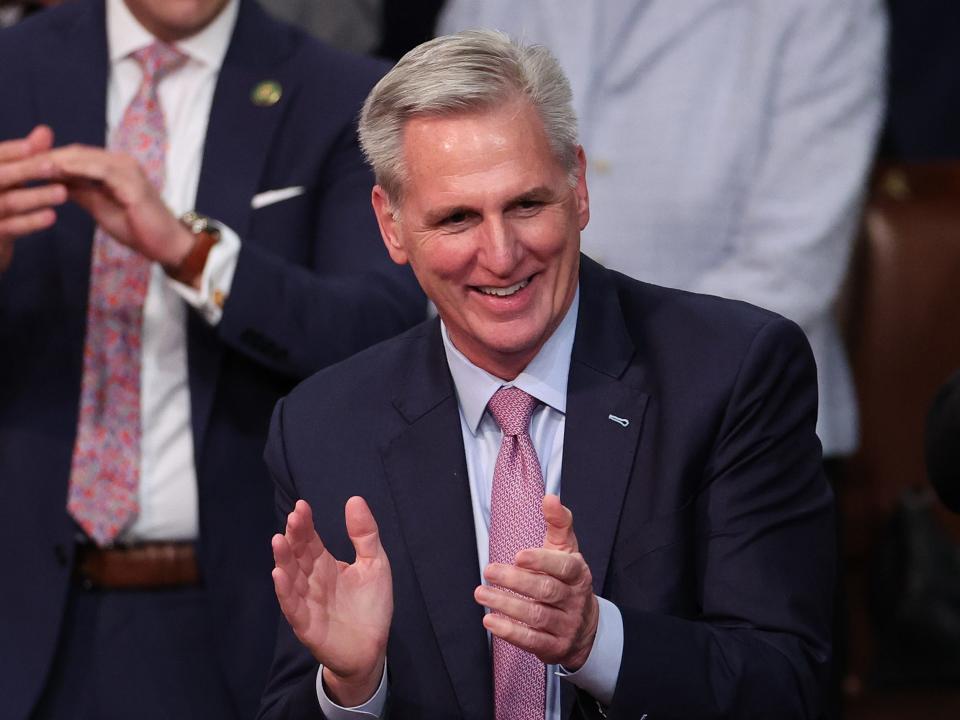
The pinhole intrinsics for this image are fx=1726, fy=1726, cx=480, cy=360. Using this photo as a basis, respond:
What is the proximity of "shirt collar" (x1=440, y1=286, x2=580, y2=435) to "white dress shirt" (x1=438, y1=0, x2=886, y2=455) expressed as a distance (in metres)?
0.90

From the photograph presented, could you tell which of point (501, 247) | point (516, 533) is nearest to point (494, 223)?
point (501, 247)

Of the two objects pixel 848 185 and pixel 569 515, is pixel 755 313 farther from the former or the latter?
pixel 848 185

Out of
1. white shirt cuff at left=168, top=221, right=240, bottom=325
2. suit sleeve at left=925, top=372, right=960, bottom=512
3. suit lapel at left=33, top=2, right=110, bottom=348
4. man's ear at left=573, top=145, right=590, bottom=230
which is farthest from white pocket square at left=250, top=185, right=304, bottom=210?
suit sleeve at left=925, top=372, right=960, bottom=512

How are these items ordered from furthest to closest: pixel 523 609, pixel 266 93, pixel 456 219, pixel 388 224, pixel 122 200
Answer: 1. pixel 266 93
2. pixel 122 200
3. pixel 388 224
4. pixel 456 219
5. pixel 523 609

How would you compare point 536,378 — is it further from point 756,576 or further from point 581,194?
point 756,576

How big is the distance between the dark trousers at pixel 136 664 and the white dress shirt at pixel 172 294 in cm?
11

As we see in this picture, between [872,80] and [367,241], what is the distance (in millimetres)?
1076

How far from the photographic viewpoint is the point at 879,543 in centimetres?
354

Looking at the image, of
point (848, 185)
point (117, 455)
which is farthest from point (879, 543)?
point (117, 455)

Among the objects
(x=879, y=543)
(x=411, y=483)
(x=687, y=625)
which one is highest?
(x=411, y=483)

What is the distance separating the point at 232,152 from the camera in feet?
8.44

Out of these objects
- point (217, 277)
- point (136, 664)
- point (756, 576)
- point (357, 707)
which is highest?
point (217, 277)

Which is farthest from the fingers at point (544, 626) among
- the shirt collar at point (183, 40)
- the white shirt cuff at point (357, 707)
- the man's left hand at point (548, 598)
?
the shirt collar at point (183, 40)

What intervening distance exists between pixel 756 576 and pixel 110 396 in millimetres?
1025
